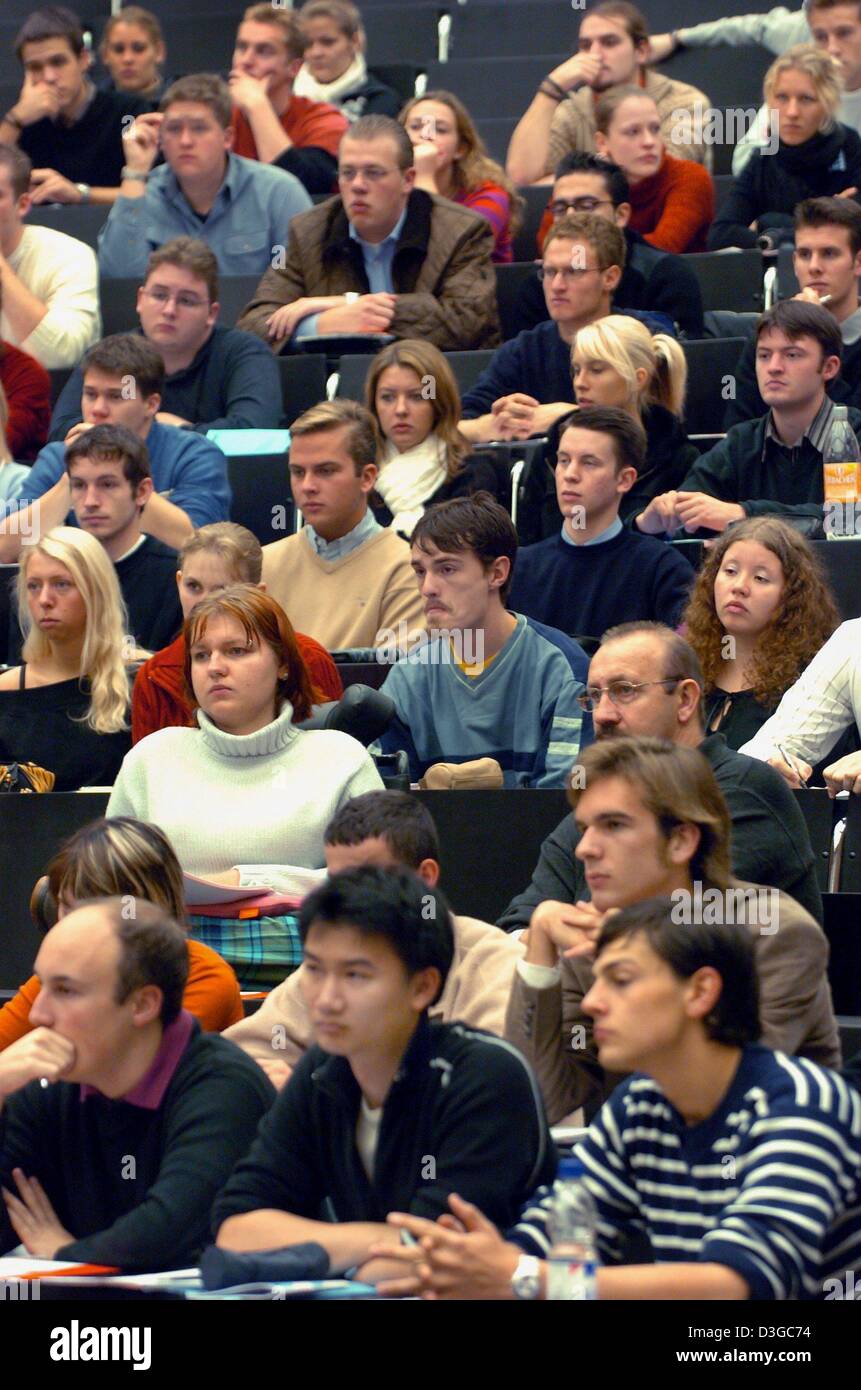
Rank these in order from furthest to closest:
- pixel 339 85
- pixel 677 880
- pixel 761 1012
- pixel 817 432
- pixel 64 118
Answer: pixel 339 85 < pixel 64 118 < pixel 817 432 < pixel 677 880 < pixel 761 1012

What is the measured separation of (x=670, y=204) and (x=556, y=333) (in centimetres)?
101

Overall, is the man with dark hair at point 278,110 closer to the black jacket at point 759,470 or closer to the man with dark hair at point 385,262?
the man with dark hair at point 385,262

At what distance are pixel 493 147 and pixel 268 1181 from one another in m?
5.43

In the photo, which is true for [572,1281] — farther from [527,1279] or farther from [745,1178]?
[745,1178]

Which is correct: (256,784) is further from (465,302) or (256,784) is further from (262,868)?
(465,302)

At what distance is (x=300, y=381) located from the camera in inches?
229

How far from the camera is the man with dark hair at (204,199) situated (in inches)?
246

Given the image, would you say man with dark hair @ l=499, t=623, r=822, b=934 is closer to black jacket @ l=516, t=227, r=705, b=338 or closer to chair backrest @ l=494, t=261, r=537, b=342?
black jacket @ l=516, t=227, r=705, b=338

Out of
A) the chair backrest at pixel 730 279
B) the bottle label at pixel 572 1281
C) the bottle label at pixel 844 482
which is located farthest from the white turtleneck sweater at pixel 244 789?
the chair backrest at pixel 730 279

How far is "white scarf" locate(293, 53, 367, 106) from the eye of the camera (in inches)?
290

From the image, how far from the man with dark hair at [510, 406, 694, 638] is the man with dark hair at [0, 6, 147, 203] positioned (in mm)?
3110

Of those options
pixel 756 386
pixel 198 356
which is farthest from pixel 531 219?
pixel 756 386

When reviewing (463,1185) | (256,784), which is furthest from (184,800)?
(463,1185)

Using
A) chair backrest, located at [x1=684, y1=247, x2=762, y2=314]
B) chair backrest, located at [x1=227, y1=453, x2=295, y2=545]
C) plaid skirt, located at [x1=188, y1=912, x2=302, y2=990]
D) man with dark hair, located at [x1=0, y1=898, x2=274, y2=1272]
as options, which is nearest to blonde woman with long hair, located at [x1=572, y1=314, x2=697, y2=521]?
chair backrest, located at [x1=227, y1=453, x2=295, y2=545]
